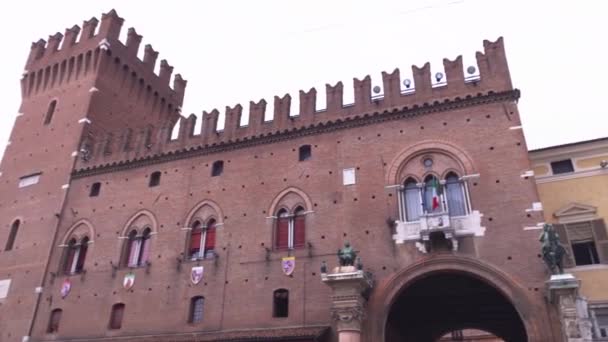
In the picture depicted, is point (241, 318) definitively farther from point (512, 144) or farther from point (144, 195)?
point (512, 144)

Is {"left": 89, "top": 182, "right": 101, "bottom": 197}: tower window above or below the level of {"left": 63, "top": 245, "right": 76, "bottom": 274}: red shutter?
above

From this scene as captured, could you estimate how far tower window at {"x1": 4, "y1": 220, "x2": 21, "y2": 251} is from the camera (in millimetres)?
21597

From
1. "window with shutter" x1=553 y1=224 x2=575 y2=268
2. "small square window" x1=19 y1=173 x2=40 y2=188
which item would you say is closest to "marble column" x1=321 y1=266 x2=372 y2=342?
"window with shutter" x1=553 y1=224 x2=575 y2=268

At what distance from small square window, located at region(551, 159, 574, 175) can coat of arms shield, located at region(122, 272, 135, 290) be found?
1534 centimetres

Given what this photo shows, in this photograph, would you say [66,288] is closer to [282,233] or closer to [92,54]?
[282,233]

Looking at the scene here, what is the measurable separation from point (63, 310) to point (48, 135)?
882 cm

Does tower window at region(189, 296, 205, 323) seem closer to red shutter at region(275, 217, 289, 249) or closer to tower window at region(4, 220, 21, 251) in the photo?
red shutter at region(275, 217, 289, 249)

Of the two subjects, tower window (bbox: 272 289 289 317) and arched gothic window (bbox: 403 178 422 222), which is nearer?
arched gothic window (bbox: 403 178 422 222)

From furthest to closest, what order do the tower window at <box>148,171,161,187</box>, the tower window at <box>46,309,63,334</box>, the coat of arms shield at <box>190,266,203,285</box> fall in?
the tower window at <box>148,171,161,187</box> < the tower window at <box>46,309,63,334</box> < the coat of arms shield at <box>190,266,203,285</box>

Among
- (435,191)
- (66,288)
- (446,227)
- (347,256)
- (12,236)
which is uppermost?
(12,236)

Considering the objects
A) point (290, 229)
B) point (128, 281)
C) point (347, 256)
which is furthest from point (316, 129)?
point (128, 281)

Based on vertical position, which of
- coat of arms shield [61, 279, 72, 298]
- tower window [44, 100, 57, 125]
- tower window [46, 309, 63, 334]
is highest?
tower window [44, 100, 57, 125]

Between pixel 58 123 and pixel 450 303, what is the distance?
18.7 meters

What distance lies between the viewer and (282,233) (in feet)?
57.3
